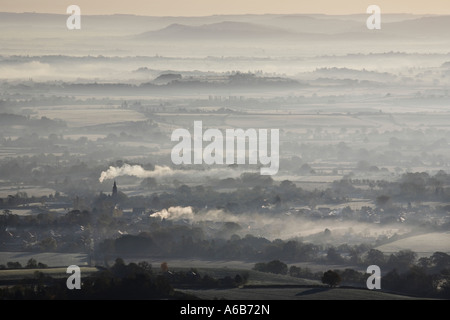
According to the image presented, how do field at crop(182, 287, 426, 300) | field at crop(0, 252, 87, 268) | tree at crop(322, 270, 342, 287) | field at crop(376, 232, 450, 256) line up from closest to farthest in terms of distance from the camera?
field at crop(182, 287, 426, 300) → tree at crop(322, 270, 342, 287) → field at crop(0, 252, 87, 268) → field at crop(376, 232, 450, 256)

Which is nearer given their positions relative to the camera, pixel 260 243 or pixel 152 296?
pixel 152 296

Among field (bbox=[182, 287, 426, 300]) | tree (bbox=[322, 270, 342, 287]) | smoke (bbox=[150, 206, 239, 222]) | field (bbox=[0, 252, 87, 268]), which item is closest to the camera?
field (bbox=[182, 287, 426, 300])

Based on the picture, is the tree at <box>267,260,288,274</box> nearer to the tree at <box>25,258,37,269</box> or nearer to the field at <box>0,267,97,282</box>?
the field at <box>0,267,97,282</box>

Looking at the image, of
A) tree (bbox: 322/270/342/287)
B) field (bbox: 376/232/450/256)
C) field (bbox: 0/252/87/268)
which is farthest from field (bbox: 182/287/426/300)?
field (bbox: 376/232/450/256)

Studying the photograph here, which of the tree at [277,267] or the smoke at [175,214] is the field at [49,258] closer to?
the tree at [277,267]

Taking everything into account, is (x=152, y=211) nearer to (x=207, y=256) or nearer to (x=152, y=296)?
(x=207, y=256)

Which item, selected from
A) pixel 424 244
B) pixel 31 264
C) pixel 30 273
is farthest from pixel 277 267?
pixel 424 244

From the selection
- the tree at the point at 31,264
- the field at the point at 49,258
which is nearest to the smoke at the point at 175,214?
the field at the point at 49,258

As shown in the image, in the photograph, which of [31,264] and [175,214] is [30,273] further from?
[175,214]
